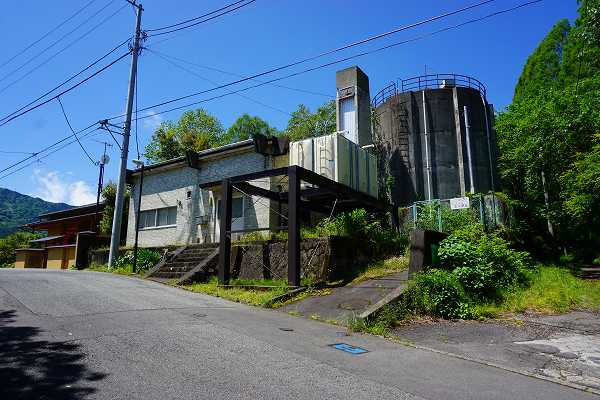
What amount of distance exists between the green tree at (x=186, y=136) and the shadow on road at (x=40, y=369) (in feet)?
95.5

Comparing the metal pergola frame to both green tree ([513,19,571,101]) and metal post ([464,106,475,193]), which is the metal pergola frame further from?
green tree ([513,19,571,101])

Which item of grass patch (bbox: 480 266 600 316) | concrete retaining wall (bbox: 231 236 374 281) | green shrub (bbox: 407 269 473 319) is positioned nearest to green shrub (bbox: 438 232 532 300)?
grass patch (bbox: 480 266 600 316)

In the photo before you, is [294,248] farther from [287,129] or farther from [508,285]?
[287,129]

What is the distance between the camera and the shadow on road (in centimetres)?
392

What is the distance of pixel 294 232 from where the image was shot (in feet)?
37.2

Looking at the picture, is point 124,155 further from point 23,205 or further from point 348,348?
point 23,205

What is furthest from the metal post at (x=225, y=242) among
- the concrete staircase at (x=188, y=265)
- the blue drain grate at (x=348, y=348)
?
the blue drain grate at (x=348, y=348)

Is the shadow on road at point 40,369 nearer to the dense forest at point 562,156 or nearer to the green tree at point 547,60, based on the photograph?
the dense forest at point 562,156

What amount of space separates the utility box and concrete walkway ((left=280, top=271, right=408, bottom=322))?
4684mm

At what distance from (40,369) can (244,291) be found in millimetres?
7450

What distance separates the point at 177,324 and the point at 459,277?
6.60m

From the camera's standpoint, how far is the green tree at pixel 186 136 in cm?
3500

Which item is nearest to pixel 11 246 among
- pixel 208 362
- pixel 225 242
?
pixel 225 242

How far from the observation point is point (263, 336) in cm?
673
